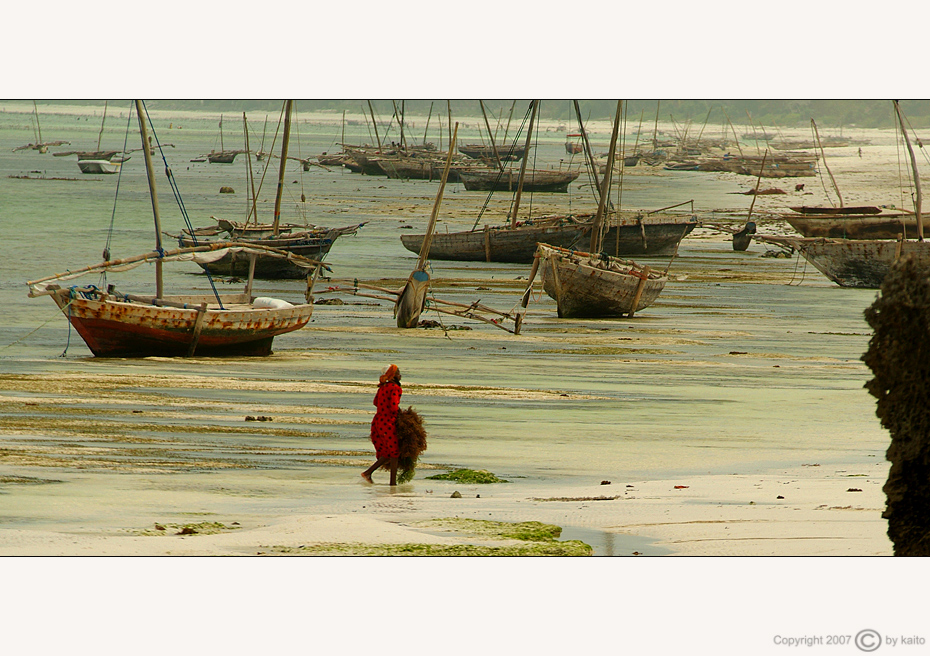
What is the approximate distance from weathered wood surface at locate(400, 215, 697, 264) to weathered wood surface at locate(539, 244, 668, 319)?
1988mm

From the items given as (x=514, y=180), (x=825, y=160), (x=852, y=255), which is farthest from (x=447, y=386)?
(x=514, y=180)

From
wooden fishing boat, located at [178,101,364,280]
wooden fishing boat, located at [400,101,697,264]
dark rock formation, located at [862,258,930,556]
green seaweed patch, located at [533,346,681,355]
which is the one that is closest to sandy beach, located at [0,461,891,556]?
dark rock formation, located at [862,258,930,556]

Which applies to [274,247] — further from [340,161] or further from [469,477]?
[469,477]

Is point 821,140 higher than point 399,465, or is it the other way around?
point 821,140

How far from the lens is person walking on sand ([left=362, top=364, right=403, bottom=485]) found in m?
7.74

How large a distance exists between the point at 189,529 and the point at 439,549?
5.44 ft

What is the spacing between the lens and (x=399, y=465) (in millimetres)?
7902

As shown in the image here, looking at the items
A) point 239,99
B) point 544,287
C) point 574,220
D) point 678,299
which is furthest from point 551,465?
point 574,220

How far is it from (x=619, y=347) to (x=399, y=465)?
272 inches

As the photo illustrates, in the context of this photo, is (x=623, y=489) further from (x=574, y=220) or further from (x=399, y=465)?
(x=574, y=220)

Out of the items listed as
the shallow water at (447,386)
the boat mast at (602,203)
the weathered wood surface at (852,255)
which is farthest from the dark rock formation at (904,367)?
the boat mast at (602,203)

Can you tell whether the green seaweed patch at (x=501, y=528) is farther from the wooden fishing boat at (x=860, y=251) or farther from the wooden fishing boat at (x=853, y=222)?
the wooden fishing boat at (x=853, y=222)
